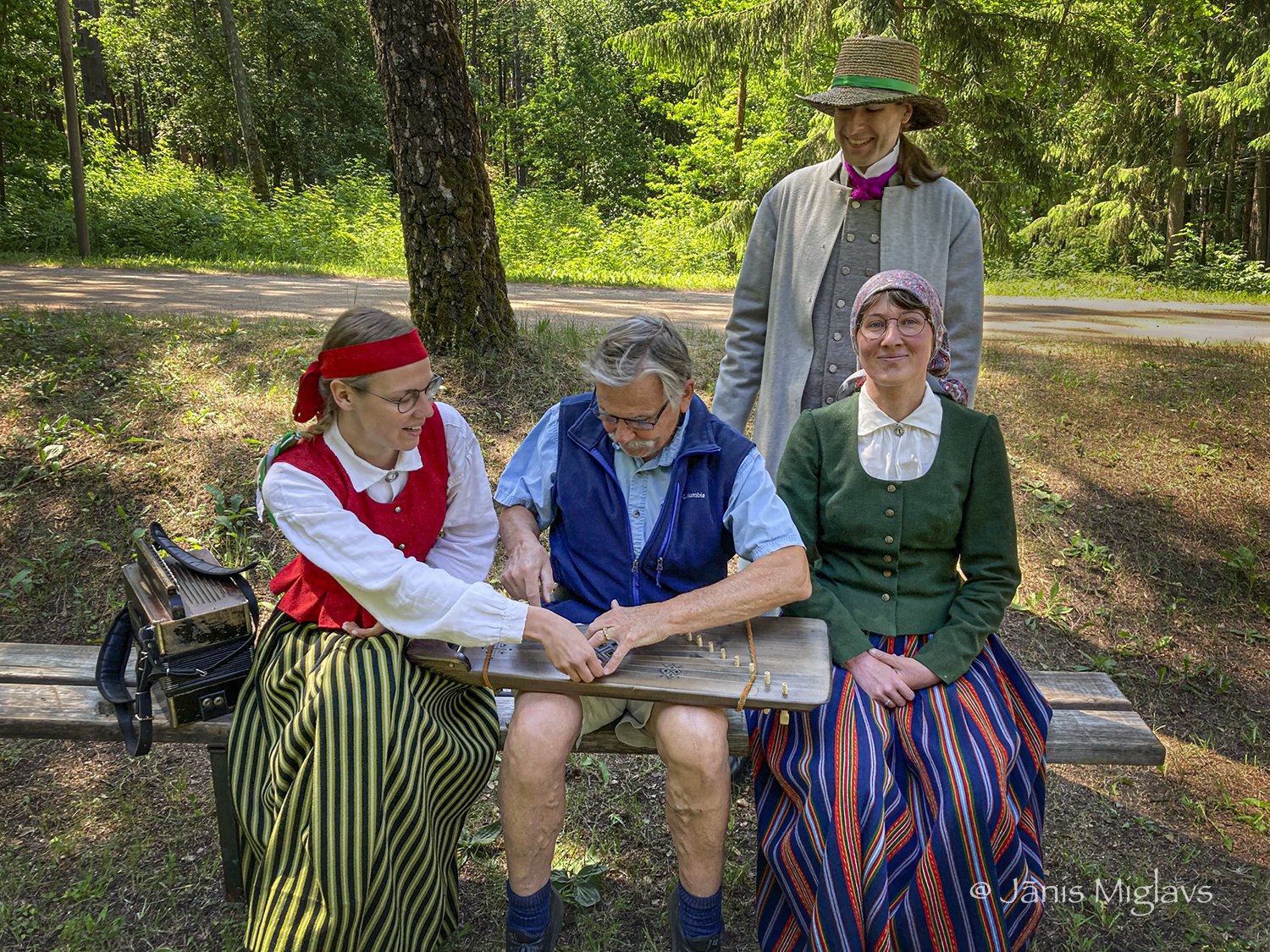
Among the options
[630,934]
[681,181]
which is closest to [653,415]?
[630,934]

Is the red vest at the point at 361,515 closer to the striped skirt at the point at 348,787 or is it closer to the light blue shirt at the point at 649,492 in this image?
the striped skirt at the point at 348,787

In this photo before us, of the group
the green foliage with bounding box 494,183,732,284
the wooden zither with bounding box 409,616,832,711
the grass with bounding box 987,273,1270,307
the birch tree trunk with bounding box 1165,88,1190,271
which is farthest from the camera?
the birch tree trunk with bounding box 1165,88,1190,271

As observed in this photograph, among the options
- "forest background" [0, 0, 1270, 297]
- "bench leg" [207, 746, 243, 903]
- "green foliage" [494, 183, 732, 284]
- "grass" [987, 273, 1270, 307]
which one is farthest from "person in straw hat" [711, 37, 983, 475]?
"grass" [987, 273, 1270, 307]

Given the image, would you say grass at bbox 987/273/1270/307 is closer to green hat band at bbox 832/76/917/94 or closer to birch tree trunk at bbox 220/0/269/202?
green hat band at bbox 832/76/917/94

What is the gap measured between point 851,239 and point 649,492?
1099mm

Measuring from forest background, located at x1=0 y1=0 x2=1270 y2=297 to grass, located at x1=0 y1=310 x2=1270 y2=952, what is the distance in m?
3.24

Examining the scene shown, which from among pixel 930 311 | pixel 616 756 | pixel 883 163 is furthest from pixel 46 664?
pixel 883 163

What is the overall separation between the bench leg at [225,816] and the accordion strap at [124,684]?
0.59 ft

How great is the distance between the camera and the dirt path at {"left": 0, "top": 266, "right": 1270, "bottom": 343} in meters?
7.49

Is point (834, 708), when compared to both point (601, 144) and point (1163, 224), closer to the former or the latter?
point (1163, 224)

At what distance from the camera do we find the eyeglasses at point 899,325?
2.41 metres

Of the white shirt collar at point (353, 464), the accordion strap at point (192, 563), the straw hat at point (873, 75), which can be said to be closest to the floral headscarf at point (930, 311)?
the straw hat at point (873, 75)

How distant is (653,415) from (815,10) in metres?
6.91

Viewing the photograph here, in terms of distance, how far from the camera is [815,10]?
7.89 m
